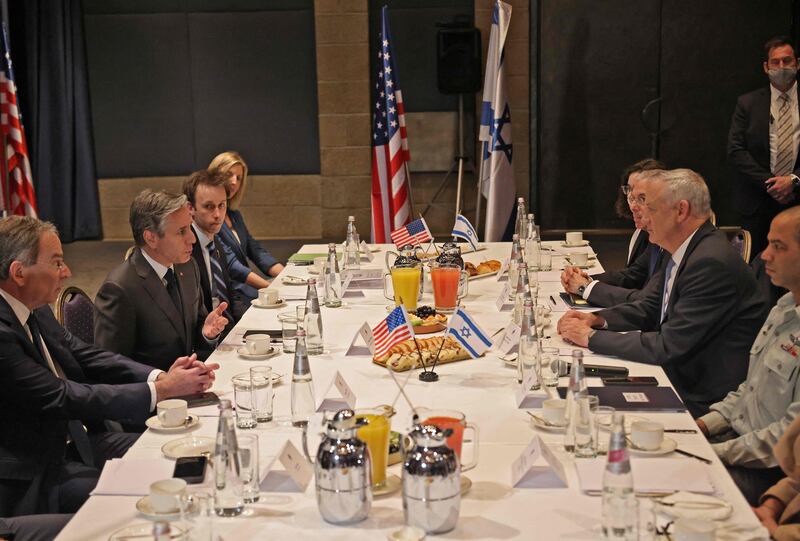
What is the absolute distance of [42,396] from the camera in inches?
110

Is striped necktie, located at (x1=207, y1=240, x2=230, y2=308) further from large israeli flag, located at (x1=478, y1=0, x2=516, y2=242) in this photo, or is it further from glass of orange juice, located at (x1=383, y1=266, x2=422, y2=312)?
large israeli flag, located at (x1=478, y1=0, x2=516, y2=242)

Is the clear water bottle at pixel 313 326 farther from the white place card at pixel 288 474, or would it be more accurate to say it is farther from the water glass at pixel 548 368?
the white place card at pixel 288 474

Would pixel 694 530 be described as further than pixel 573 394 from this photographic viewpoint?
No

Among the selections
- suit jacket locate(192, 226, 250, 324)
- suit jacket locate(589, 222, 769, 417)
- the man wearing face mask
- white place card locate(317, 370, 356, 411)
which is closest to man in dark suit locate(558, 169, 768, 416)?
suit jacket locate(589, 222, 769, 417)

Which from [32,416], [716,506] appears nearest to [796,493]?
[716,506]

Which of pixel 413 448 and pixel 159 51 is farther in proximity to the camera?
pixel 159 51

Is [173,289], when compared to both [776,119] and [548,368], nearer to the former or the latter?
[548,368]

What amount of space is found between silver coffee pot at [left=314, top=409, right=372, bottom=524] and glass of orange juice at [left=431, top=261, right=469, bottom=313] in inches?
78.5

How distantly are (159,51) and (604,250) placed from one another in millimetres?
4535

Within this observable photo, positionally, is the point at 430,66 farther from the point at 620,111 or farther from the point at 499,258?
the point at 499,258

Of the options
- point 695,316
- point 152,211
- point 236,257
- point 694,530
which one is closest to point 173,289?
point 152,211

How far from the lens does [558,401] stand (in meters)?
2.55

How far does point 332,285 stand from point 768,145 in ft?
12.8

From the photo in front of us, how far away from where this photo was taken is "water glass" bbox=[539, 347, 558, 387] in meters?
2.88
